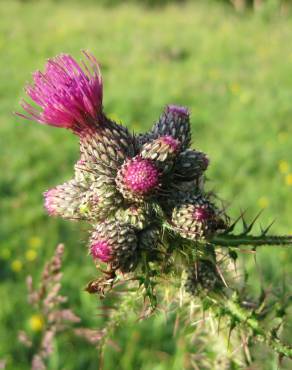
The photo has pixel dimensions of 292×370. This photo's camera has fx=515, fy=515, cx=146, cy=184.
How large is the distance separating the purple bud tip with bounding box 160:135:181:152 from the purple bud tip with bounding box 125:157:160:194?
0.30 feet

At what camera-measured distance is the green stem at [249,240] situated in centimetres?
146

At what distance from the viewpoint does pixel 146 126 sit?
6.43 metres

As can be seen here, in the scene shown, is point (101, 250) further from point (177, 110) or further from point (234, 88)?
point (234, 88)

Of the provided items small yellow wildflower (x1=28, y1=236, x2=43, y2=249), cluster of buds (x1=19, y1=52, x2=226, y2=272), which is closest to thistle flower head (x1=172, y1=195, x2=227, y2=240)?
A: cluster of buds (x1=19, y1=52, x2=226, y2=272)

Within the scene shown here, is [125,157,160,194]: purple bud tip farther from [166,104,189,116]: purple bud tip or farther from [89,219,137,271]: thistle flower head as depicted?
[166,104,189,116]: purple bud tip

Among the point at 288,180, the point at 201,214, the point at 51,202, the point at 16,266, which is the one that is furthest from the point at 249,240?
the point at 288,180

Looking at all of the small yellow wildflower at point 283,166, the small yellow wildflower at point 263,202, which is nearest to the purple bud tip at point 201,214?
the small yellow wildflower at point 263,202

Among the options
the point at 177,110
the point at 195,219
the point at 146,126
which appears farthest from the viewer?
the point at 146,126

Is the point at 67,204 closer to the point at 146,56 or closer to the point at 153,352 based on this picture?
the point at 153,352

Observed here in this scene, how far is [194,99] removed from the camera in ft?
23.8

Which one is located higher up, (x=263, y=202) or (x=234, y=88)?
(x=234, y=88)

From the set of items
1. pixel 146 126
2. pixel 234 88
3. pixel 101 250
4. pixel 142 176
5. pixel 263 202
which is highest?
pixel 234 88

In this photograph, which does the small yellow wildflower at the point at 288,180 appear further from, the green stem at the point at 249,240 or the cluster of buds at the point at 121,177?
the green stem at the point at 249,240

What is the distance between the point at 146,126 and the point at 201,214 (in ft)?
16.4
